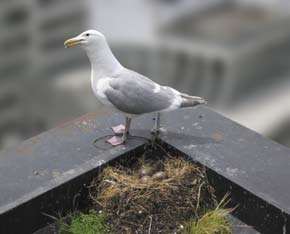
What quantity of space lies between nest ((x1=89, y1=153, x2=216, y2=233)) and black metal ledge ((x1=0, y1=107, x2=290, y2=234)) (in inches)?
1.6

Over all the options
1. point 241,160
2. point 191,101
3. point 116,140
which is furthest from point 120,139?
point 241,160

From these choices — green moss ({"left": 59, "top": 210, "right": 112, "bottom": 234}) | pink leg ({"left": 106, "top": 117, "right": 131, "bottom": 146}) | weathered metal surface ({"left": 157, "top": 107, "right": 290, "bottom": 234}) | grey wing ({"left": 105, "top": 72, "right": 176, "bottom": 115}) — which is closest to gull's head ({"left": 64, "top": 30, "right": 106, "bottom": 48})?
grey wing ({"left": 105, "top": 72, "right": 176, "bottom": 115})

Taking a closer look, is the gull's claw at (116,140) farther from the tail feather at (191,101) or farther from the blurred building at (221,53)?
the blurred building at (221,53)

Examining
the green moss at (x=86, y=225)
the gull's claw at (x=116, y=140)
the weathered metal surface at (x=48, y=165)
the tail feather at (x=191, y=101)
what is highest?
the tail feather at (x=191, y=101)

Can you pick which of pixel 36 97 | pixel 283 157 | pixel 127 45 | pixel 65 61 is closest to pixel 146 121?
pixel 283 157

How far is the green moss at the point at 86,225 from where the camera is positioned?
1706 mm

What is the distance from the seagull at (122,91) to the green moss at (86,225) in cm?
26

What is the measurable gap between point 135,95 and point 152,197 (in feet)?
1.21

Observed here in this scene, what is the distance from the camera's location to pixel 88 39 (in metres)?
1.87

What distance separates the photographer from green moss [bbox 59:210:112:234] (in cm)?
171

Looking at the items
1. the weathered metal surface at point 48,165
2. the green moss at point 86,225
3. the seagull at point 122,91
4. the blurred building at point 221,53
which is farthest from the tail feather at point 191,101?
the blurred building at point 221,53

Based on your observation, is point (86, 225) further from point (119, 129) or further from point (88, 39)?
point (88, 39)

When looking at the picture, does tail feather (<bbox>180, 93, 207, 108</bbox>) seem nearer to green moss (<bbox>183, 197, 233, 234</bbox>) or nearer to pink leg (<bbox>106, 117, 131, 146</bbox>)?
pink leg (<bbox>106, 117, 131, 146</bbox>)

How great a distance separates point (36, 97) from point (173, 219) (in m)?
17.4
